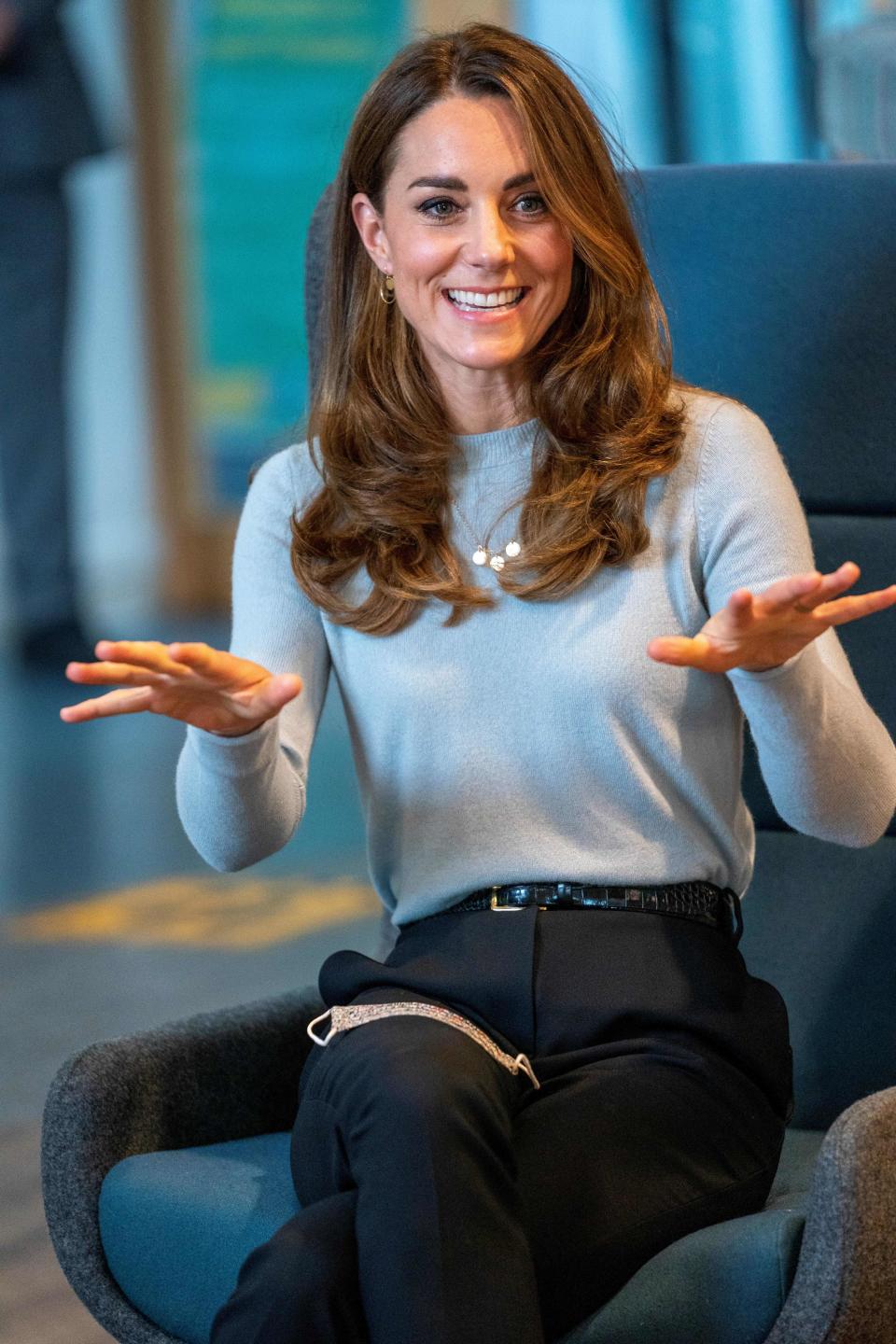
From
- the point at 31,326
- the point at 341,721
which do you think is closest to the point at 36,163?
the point at 31,326

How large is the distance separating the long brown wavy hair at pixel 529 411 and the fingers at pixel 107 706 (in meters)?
0.26

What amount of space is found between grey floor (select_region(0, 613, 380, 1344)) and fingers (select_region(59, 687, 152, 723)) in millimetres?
862

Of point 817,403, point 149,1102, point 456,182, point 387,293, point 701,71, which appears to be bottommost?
point 701,71

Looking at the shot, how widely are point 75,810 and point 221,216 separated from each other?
2936 mm

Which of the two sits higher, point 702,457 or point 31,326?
point 702,457

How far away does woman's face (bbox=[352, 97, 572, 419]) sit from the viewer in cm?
139

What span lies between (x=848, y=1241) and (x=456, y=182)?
78 centimetres

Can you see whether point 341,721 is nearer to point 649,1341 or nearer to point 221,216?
point 221,216

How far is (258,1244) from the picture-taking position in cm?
121

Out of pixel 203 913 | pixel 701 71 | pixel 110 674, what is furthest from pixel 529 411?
pixel 701 71

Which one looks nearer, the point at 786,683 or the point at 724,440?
the point at 786,683

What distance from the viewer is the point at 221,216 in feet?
19.9

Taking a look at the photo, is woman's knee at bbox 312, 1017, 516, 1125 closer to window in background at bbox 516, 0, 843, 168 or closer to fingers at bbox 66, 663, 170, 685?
fingers at bbox 66, 663, 170, 685

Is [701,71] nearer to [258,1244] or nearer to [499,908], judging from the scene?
[499,908]
